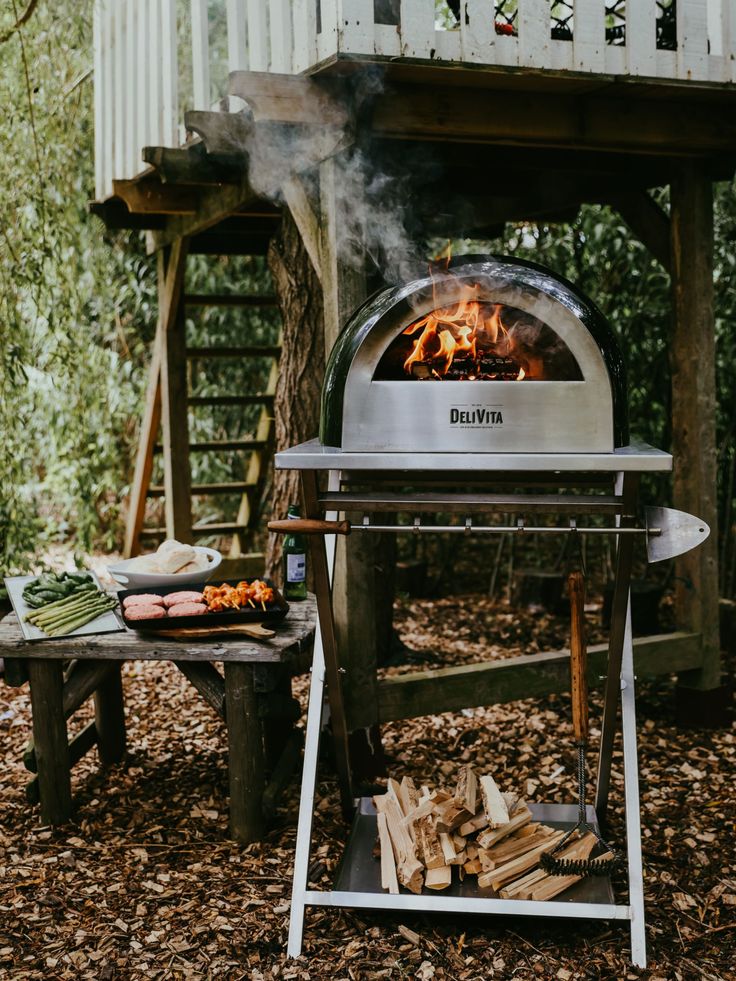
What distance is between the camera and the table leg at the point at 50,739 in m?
3.48

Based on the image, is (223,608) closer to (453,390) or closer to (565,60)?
(453,390)

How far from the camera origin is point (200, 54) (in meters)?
3.97

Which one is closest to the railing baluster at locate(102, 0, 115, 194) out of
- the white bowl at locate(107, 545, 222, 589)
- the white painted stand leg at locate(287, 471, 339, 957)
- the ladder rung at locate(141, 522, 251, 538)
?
the ladder rung at locate(141, 522, 251, 538)

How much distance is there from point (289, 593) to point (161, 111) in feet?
7.06

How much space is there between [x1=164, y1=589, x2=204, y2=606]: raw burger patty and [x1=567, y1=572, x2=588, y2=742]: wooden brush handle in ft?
4.47

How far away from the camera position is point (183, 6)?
5383mm

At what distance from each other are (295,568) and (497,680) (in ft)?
2.93

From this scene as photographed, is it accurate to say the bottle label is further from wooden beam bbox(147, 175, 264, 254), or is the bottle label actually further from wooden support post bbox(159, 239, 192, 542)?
wooden support post bbox(159, 239, 192, 542)

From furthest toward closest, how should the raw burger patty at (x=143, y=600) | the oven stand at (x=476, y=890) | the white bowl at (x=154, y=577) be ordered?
the white bowl at (x=154, y=577), the raw burger patty at (x=143, y=600), the oven stand at (x=476, y=890)

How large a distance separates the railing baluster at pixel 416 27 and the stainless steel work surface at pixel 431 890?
2316mm

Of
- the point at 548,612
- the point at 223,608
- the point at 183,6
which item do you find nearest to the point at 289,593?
the point at 223,608

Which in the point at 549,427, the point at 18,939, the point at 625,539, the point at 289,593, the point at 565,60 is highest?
the point at 565,60

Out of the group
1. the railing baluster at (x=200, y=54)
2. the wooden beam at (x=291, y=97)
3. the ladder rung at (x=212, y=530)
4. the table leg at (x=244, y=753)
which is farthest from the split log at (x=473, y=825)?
the ladder rung at (x=212, y=530)

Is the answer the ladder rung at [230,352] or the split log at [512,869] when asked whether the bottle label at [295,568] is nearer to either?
the split log at [512,869]
